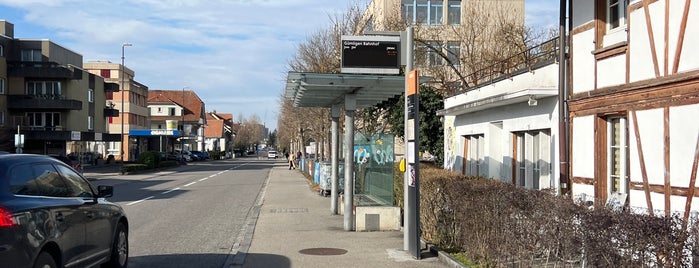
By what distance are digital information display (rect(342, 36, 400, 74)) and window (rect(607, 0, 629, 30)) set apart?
3.57 m

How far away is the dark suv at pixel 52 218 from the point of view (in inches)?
208

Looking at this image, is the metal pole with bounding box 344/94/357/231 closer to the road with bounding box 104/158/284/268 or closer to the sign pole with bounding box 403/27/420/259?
the road with bounding box 104/158/284/268

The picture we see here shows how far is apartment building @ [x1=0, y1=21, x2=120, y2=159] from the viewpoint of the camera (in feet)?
168

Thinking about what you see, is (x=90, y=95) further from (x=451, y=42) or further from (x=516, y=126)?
(x=516, y=126)

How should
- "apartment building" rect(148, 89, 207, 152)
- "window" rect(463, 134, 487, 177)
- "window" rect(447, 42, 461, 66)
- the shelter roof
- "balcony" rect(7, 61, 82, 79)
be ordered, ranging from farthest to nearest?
"apartment building" rect(148, 89, 207, 152) → "balcony" rect(7, 61, 82, 79) → "window" rect(447, 42, 461, 66) → "window" rect(463, 134, 487, 177) → the shelter roof

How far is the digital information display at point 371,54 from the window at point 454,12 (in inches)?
1367

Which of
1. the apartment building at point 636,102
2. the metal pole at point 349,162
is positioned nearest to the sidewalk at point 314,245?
the metal pole at point 349,162

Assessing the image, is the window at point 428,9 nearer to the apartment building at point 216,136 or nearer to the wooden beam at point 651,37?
the wooden beam at point 651,37

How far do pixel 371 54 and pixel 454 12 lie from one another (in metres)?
36.0

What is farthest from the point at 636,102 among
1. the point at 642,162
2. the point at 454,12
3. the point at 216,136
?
the point at 216,136

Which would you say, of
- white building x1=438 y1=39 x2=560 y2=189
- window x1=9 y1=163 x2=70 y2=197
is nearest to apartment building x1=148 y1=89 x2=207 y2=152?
white building x1=438 y1=39 x2=560 y2=189

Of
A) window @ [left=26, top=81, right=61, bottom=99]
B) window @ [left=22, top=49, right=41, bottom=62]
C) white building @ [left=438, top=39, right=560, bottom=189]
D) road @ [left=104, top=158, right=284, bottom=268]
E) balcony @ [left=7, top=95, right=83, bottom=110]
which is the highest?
window @ [left=22, top=49, right=41, bottom=62]

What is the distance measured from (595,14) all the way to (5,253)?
30.6 feet

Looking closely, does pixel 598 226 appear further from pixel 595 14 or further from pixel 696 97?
pixel 595 14
